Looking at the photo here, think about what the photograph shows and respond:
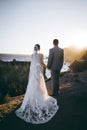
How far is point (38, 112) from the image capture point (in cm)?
776

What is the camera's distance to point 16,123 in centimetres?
736

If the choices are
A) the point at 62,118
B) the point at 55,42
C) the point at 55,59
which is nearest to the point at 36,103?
the point at 62,118

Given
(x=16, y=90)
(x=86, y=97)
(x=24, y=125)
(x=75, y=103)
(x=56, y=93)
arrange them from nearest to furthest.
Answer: (x=24, y=125) → (x=75, y=103) → (x=86, y=97) → (x=56, y=93) → (x=16, y=90)

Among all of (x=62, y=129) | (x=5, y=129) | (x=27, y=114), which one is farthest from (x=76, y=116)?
(x=5, y=129)

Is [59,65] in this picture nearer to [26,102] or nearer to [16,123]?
[26,102]

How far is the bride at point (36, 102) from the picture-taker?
7585 mm

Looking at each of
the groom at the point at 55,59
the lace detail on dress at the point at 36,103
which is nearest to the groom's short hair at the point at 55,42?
the groom at the point at 55,59

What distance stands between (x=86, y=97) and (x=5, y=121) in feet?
12.5

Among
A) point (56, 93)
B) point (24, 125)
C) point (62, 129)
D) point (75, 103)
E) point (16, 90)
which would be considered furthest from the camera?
point (16, 90)

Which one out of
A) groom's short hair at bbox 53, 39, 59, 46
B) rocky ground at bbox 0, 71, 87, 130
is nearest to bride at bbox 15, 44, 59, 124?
rocky ground at bbox 0, 71, 87, 130

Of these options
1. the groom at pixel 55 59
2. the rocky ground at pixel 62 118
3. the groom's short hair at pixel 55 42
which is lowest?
the rocky ground at pixel 62 118

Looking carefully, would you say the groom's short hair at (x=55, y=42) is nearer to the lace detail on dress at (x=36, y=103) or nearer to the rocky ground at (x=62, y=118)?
the lace detail on dress at (x=36, y=103)

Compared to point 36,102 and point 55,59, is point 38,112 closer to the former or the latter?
point 36,102

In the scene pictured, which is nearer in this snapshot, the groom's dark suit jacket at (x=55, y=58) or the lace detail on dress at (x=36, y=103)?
the lace detail on dress at (x=36, y=103)
